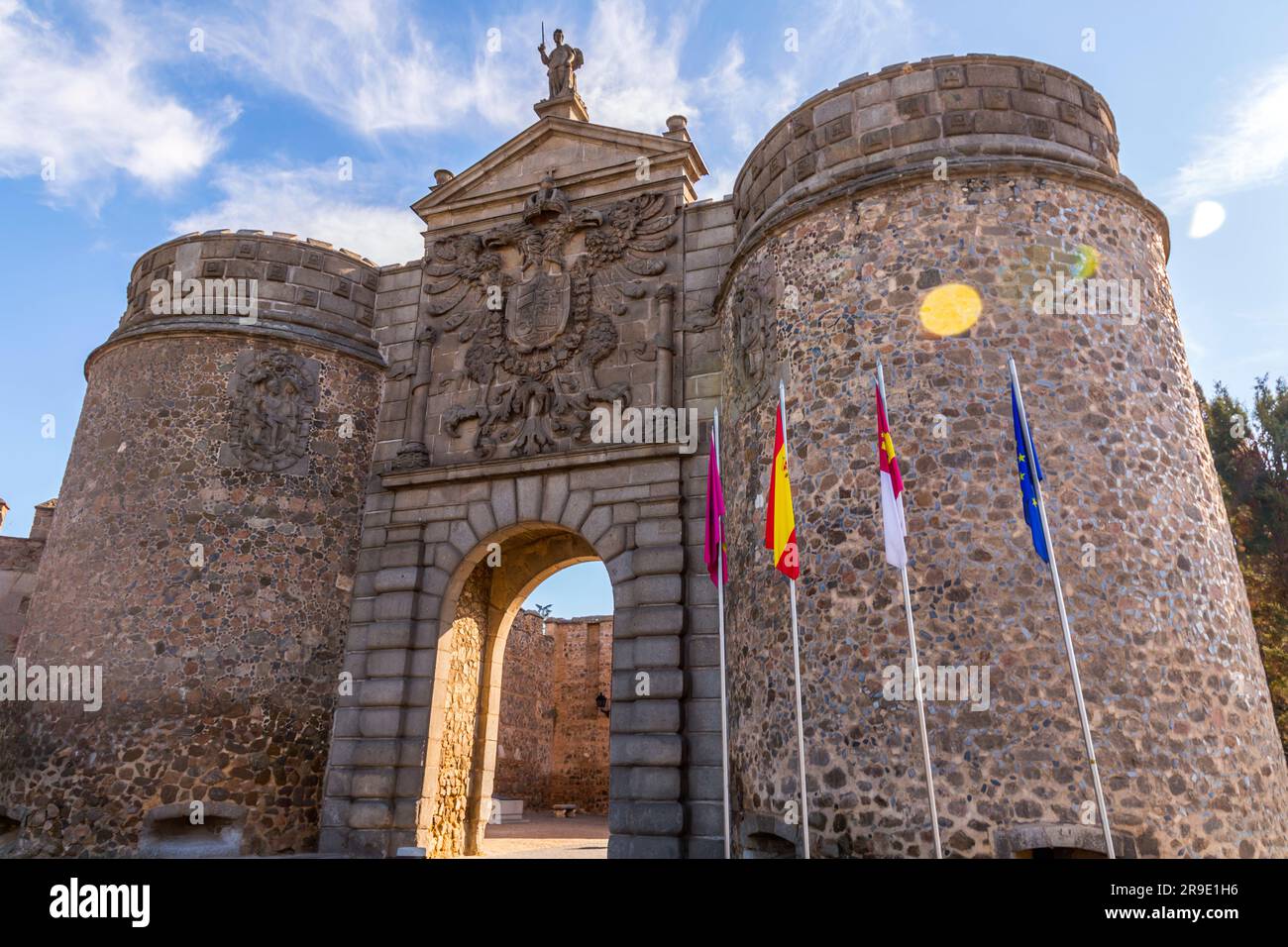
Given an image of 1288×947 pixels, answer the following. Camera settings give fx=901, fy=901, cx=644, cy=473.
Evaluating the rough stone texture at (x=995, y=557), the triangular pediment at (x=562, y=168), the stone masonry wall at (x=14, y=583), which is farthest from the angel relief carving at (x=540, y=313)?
the stone masonry wall at (x=14, y=583)

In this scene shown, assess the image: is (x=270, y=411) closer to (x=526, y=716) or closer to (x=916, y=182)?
(x=916, y=182)

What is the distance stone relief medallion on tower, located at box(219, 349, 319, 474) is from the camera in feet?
45.0

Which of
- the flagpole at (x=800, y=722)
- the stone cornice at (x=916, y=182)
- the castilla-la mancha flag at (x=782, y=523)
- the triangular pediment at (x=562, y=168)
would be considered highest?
the triangular pediment at (x=562, y=168)

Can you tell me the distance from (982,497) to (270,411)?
34.4 feet

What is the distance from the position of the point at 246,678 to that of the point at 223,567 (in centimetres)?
165

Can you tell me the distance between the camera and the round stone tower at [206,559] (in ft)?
39.4

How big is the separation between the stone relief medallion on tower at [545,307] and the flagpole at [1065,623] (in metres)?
5.62

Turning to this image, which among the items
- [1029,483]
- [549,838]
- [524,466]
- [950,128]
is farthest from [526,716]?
[950,128]

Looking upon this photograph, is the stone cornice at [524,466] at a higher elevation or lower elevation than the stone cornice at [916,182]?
lower

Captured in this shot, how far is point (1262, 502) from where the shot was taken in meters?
18.8

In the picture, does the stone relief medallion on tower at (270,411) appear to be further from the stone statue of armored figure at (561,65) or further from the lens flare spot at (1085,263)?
the lens flare spot at (1085,263)

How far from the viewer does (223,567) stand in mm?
13031
